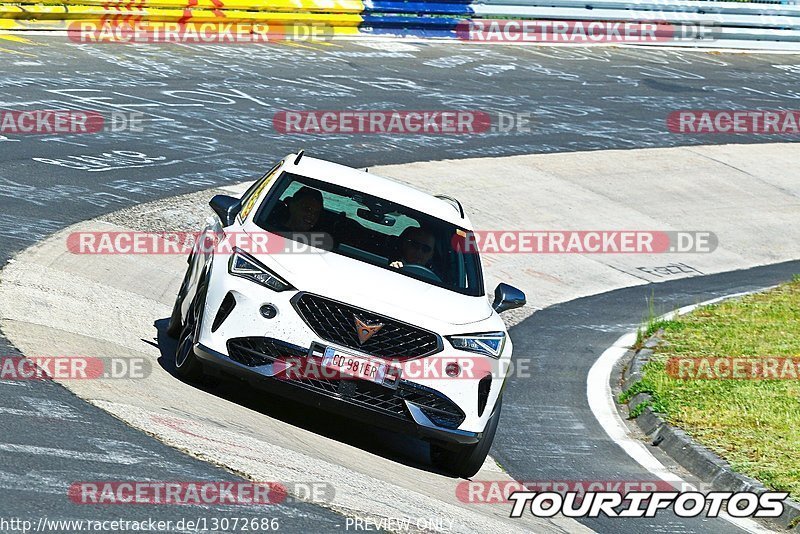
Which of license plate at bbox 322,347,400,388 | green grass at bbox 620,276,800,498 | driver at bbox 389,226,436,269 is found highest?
driver at bbox 389,226,436,269

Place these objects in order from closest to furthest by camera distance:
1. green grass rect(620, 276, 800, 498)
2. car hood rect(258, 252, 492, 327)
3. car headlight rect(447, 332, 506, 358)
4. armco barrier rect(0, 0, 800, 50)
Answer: car hood rect(258, 252, 492, 327)
car headlight rect(447, 332, 506, 358)
green grass rect(620, 276, 800, 498)
armco barrier rect(0, 0, 800, 50)

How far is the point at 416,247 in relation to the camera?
29.2 ft

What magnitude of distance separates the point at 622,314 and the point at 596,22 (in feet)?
53.6

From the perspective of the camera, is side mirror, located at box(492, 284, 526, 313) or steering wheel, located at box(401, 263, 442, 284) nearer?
steering wheel, located at box(401, 263, 442, 284)

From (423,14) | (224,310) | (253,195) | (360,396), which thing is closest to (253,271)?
(224,310)

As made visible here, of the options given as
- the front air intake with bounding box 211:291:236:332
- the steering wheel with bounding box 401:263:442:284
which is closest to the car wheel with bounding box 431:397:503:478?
the steering wheel with bounding box 401:263:442:284

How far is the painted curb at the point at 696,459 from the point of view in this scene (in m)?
8.46

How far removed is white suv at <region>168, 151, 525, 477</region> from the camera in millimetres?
7789

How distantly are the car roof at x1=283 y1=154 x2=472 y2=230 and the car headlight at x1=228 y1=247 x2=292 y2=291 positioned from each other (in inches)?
48.1

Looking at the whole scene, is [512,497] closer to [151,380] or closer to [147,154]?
[151,380]

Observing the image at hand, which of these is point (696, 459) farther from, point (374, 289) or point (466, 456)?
point (374, 289)

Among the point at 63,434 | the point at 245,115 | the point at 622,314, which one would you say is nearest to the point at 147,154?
the point at 245,115

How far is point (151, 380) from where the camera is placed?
827 cm

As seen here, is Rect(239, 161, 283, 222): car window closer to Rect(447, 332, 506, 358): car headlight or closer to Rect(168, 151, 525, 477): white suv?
Rect(168, 151, 525, 477): white suv
